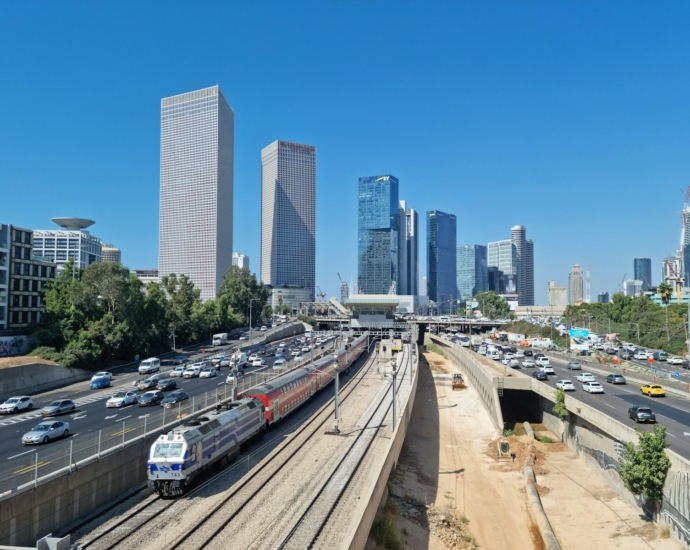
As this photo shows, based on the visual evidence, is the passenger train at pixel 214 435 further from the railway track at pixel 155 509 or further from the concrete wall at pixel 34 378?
the concrete wall at pixel 34 378

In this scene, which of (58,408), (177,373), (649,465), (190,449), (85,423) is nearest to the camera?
(190,449)

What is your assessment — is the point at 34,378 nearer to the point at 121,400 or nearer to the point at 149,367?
the point at 149,367

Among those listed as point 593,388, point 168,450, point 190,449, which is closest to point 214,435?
point 190,449

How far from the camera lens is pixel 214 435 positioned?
1096 inches

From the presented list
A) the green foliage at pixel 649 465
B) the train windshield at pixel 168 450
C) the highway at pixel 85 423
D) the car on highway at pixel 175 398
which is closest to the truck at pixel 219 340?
the highway at pixel 85 423

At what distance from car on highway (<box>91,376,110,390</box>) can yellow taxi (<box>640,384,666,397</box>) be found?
184 feet

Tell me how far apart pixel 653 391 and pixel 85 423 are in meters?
49.2

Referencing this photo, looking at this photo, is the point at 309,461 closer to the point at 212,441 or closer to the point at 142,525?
the point at 212,441

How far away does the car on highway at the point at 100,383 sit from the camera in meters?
56.8

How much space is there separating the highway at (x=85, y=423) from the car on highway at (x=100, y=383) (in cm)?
68

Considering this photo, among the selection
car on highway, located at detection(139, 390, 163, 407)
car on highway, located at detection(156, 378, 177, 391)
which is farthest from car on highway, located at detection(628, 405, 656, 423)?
car on highway, located at detection(156, 378, 177, 391)

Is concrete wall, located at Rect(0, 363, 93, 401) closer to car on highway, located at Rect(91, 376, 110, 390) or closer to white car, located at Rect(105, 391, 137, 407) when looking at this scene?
car on highway, located at Rect(91, 376, 110, 390)

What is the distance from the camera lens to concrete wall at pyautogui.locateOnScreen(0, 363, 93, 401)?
52631 millimetres

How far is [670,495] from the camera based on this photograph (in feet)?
85.3
